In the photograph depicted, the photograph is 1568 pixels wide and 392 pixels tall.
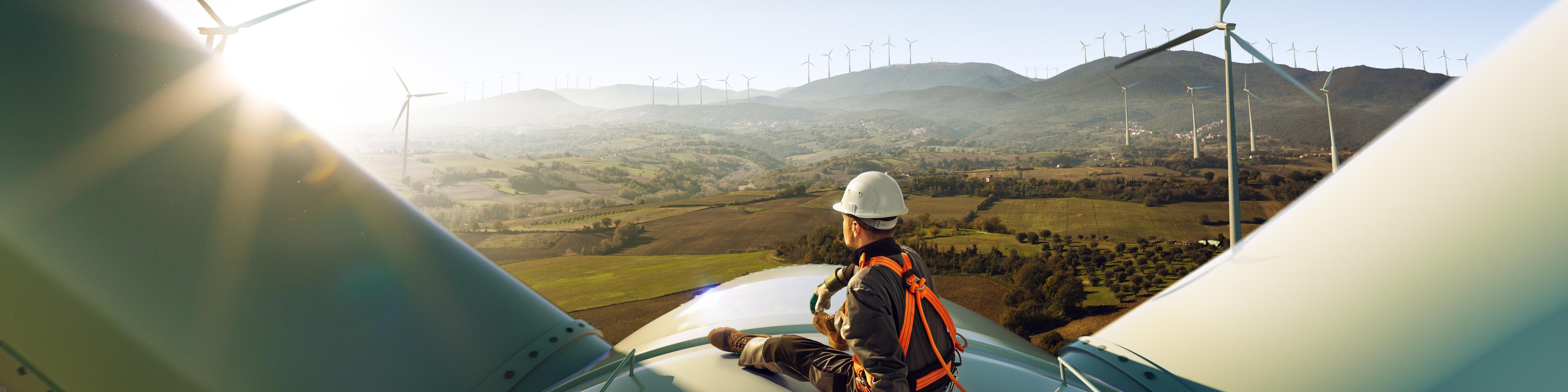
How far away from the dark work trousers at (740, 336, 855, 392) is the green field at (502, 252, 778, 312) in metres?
38.5

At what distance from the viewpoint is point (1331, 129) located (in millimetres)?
40781

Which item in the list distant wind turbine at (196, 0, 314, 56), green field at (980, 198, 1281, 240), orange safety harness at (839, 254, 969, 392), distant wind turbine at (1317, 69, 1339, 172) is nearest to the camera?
orange safety harness at (839, 254, 969, 392)

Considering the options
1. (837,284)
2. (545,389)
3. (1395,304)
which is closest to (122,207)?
(545,389)

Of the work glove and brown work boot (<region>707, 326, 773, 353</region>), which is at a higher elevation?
the work glove

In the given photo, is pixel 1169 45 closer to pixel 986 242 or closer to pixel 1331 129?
pixel 1331 129

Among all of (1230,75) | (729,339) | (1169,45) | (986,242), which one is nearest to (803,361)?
(729,339)

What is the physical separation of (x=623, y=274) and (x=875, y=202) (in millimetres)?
54111

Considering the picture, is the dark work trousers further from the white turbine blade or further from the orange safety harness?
the white turbine blade

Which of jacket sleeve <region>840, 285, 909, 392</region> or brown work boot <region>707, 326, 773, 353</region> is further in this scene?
brown work boot <region>707, 326, 773, 353</region>

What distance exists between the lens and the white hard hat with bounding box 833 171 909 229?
3.95m

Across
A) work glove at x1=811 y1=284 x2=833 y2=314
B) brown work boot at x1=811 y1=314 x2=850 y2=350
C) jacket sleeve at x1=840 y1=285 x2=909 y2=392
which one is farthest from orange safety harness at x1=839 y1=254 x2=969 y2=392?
brown work boot at x1=811 y1=314 x2=850 y2=350

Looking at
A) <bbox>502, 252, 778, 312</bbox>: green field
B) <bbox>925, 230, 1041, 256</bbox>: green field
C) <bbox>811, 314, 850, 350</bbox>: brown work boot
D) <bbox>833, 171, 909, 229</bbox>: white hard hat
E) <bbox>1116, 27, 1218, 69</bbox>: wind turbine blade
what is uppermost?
<bbox>1116, 27, 1218, 69</bbox>: wind turbine blade

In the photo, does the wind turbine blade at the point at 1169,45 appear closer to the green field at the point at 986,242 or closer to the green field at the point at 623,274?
the green field at the point at 623,274

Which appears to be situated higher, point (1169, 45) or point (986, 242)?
point (1169, 45)
